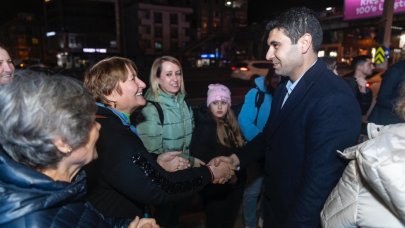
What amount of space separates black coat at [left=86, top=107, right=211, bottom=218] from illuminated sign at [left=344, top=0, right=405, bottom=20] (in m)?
14.4

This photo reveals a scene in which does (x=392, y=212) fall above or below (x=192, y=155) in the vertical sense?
above

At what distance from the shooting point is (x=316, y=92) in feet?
5.90

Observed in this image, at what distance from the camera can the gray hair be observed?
3.83ft

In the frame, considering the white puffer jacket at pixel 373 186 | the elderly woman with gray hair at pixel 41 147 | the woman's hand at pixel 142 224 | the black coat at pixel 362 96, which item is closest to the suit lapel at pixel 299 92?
the white puffer jacket at pixel 373 186

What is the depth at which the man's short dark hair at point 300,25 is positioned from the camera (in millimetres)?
1867

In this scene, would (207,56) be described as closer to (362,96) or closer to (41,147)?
(362,96)

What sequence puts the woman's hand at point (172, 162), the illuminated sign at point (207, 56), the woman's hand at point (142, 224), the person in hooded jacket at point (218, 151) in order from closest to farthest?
the woman's hand at point (142, 224), the woman's hand at point (172, 162), the person in hooded jacket at point (218, 151), the illuminated sign at point (207, 56)

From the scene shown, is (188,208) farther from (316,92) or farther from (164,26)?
(164,26)

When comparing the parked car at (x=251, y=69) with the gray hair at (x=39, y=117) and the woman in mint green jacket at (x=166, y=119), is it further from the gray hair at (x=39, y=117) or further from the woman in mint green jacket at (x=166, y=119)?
the gray hair at (x=39, y=117)

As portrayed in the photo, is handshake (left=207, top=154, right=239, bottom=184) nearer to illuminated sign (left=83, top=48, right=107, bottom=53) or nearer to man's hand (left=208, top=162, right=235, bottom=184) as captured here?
man's hand (left=208, top=162, right=235, bottom=184)

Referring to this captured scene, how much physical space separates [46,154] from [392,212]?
4.88 ft

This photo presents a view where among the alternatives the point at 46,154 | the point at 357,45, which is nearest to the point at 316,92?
the point at 46,154

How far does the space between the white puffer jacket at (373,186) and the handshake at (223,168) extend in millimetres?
956

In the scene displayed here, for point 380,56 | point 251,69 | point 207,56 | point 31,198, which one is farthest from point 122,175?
point 207,56
